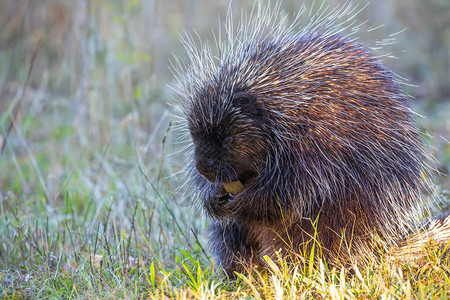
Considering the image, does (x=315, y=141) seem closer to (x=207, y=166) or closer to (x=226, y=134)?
(x=226, y=134)

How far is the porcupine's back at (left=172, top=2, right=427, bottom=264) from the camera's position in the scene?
286 centimetres

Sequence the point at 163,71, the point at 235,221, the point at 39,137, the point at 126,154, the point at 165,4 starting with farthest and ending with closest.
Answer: the point at 165,4, the point at 163,71, the point at 39,137, the point at 126,154, the point at 235,221

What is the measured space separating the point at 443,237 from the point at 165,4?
9.59 m

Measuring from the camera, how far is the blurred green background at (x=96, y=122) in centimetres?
408

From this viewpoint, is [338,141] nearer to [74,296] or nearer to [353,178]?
[353,178]

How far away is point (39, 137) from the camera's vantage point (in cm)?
748

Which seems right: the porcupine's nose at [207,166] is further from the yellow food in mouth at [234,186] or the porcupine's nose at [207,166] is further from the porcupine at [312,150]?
the yellow food in mouth at [234,186]

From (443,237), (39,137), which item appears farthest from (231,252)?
(39,137)

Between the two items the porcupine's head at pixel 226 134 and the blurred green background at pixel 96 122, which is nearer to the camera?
the porcupine's head at pixel 226 134

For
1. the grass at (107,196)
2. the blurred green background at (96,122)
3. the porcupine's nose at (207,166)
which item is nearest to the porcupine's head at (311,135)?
the porcupine's nose at (207,166)

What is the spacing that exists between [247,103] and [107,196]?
7.15 feet

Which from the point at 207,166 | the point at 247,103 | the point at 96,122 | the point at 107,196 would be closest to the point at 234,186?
the point at 207,166

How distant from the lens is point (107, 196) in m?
4.68

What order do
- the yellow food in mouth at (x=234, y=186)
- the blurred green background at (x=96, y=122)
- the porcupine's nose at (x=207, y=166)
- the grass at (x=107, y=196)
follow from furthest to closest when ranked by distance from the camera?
the blurred green background at (x=96, y=122)
the yellow food in mouth at (x=234, y=186)
the porcupine's nose at (x=207, y=166)
the grass at (x=107, y=196)
